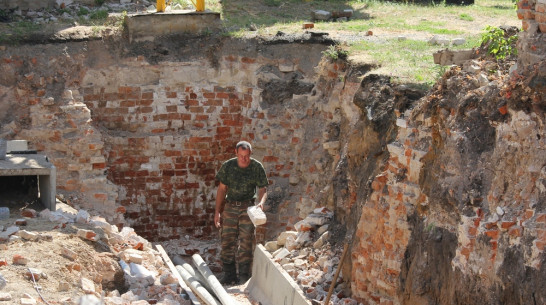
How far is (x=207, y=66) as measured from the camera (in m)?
13.3

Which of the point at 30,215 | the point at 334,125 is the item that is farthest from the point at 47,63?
the point at 334,125

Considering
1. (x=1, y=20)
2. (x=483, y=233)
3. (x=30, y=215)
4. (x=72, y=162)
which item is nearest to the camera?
(x=483, y=233)

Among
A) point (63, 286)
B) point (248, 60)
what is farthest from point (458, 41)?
point (63, 286)

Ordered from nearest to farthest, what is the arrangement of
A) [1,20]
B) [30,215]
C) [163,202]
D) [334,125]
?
[30,215], [334,125], [163,202], [1,20]

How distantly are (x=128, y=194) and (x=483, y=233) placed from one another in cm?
709

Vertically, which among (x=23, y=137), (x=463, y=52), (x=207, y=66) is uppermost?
(x=463, y=52)

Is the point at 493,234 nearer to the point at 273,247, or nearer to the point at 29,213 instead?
the point at 273,247

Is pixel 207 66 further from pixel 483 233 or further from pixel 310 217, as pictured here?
pixel 483 233

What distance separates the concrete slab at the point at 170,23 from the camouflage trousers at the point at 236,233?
12.8 feet

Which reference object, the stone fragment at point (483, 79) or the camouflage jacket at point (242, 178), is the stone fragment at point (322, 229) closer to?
the camouflage jacket at point (242, 178)

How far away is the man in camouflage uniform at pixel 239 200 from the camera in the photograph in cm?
1040

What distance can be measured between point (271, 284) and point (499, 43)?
3.38 m

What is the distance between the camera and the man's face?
33.6 ft

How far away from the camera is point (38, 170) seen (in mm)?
10102
